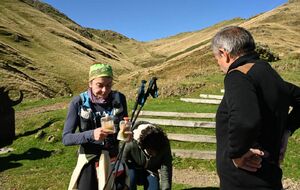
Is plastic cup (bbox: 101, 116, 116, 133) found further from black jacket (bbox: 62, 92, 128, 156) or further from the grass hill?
the grass hill

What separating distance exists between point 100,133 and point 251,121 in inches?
67.6

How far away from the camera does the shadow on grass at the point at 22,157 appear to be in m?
12.3

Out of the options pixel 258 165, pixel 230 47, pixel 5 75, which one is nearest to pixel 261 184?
pixel 258 165

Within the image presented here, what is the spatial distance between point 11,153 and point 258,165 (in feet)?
38.5

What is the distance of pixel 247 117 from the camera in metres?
3.03

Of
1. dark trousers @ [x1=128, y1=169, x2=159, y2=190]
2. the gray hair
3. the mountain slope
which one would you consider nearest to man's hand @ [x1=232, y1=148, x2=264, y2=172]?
the gray hair

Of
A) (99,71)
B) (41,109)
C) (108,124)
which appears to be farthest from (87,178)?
(41,109)

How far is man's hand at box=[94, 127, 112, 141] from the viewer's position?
13.9 ft

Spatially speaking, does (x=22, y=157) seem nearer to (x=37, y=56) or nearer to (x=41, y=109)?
(x=41, y=109)

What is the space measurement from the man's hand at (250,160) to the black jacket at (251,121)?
0.04 meters

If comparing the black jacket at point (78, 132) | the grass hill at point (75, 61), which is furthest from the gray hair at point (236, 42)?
the grass hill at point (75, 61)

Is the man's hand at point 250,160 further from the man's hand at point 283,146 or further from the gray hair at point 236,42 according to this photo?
the gray hair at point 236,42

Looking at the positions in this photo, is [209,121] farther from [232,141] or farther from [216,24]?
[216,24]

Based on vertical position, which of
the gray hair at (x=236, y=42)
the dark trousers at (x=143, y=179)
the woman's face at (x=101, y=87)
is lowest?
the dark trousers at (x=143, y=179)
